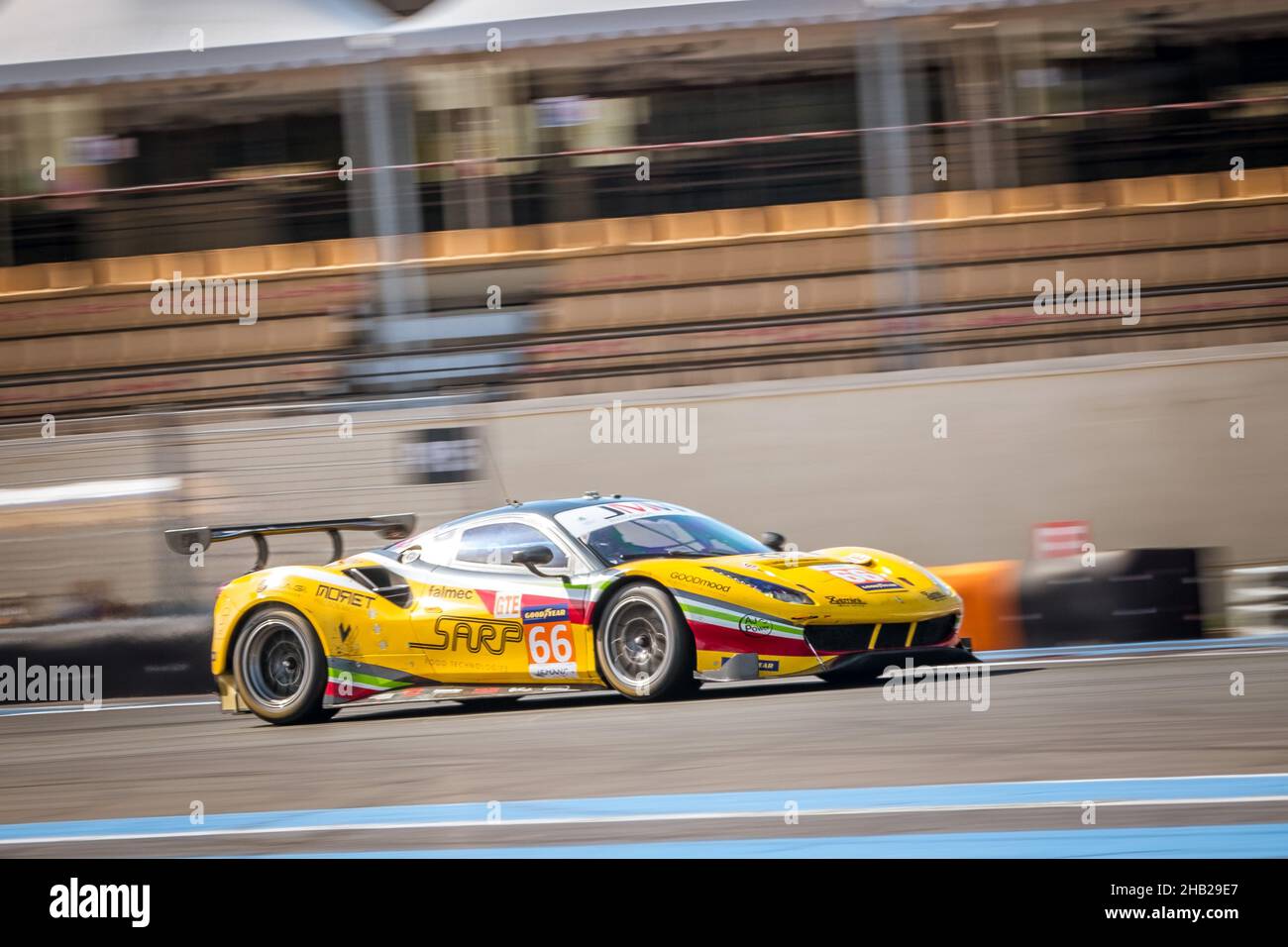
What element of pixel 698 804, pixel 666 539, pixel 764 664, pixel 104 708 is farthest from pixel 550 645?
pixel 104 708

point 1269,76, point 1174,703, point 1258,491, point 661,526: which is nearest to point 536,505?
point 661,526

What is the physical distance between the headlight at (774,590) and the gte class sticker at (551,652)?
0.90 metres

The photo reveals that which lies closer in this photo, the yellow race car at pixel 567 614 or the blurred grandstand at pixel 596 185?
the yellow race car at pixel 567 614

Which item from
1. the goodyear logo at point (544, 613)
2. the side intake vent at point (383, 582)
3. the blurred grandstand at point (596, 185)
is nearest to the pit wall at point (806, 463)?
the blurred grandstand at point (596, 185)

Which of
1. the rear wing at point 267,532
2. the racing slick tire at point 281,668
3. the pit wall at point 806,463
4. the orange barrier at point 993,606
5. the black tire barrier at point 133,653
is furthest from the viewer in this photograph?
the pit wall at point 806,463

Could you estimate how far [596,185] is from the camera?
16797mm

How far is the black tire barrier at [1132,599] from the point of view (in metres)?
10.6

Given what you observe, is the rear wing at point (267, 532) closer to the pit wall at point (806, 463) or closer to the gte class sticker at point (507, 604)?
the pit wall at point (806, 463)

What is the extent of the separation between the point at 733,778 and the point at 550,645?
8.88ft

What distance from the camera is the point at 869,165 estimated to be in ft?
52.2

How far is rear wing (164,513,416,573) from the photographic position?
1033 centimetres

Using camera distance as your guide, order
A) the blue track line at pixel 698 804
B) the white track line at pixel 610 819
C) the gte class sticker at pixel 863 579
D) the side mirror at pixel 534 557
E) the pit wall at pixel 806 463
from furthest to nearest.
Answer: the pit wall at pixel 806 463
the side mirror at pixel 534 557
the gte class sticker at pixel 863 579
the blue track line at pixel 698 804
the white track line at pixel 610 819

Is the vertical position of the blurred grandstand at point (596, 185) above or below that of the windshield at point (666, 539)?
above
